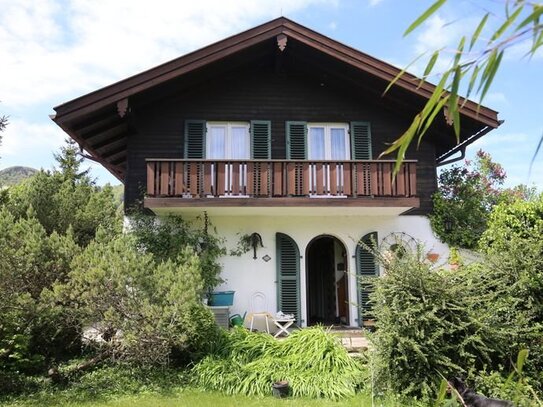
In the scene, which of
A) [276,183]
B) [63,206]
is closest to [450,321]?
[276,183]

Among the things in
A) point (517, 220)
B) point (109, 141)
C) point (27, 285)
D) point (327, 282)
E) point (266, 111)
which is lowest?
point (327, 282)

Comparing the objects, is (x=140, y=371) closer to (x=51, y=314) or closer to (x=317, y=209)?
(x=51, y=314)

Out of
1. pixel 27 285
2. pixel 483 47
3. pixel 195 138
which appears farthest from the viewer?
pixel 195 138

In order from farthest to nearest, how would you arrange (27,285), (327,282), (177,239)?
(327,282), (177,239), (27,285)

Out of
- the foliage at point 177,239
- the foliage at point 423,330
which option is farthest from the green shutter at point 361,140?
the foliage at point 423,330

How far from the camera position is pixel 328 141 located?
12094 millimetres

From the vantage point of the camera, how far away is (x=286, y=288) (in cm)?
1113

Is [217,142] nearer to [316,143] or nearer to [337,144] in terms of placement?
[316,143]

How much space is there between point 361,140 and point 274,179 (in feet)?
9.75

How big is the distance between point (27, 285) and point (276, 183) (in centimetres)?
534

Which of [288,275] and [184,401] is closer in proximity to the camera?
[184,401]

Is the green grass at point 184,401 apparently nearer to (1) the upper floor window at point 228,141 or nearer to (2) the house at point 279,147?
(2) the house at point 279,147

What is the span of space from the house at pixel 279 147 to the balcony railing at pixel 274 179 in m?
0.02

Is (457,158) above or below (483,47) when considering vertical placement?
above
